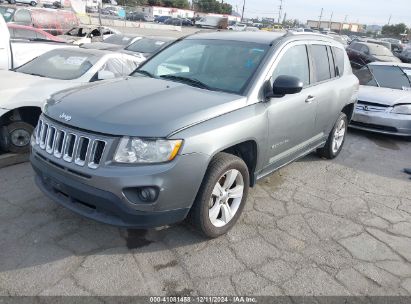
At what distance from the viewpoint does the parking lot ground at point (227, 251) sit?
2.85 m

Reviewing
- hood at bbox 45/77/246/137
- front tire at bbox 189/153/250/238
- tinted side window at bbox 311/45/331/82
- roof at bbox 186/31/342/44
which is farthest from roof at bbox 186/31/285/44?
front tire at bbox 189/153/250/238

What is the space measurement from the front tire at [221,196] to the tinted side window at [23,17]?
52.8ft

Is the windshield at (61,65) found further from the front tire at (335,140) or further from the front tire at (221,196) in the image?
the front tire at (335,140)

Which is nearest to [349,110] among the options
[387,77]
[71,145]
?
[387,77]

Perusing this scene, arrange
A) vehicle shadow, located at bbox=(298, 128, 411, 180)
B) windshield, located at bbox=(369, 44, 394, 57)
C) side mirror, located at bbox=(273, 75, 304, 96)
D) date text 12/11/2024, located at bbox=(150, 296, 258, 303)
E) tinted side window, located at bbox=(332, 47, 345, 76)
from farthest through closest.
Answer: windshield, located at bbox=(369, 44, 394, 57) → vehicle shadow, located at bbox=(298, 128, 411, 180) → tinted side window, located at bbox=(332, 47, 345, 76) → side mirror, located at bbox=(273, 75, 304, 96) → date text 12/11/2024, located at bbox=(150, 296, 258, 303)

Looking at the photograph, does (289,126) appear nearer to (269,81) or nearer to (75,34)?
(269,81)

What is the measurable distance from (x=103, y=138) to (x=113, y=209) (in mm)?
537

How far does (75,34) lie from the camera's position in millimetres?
16641

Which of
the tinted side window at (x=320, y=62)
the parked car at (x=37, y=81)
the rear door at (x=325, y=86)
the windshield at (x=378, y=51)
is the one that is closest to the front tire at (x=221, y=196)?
the rear door at (x=325, y=86)

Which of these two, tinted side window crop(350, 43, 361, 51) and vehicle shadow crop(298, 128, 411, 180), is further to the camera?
tinted side window crop(350, 43, 361, 51)

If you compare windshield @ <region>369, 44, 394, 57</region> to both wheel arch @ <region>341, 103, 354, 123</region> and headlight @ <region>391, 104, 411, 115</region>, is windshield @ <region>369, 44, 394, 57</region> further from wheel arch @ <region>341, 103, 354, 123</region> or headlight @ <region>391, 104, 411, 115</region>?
wheel arch @ <region>341, 103, 354, 123</region>

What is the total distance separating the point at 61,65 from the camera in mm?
5820

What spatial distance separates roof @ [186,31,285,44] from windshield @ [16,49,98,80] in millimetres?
2024

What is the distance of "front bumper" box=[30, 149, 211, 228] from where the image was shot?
9.00 ft
